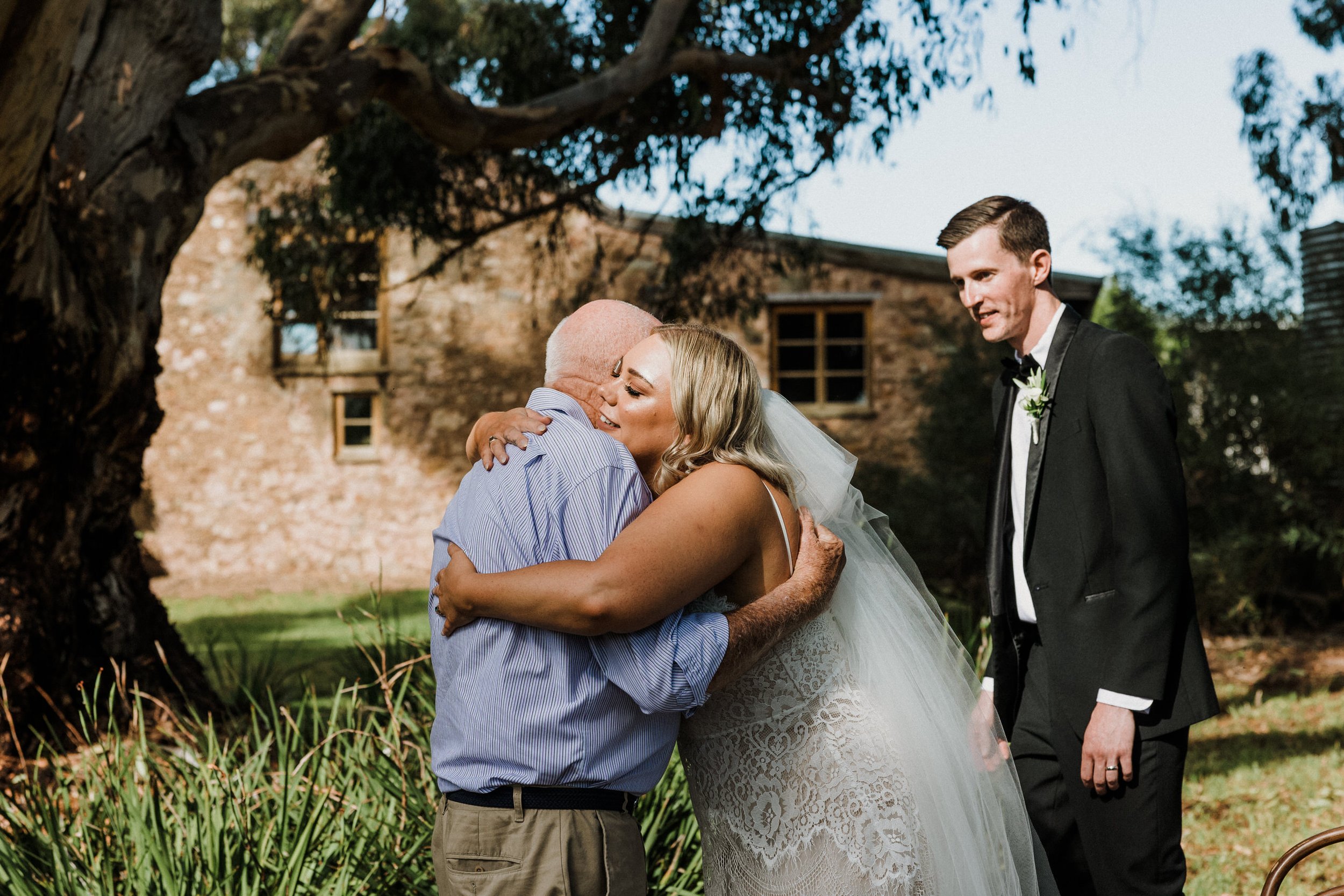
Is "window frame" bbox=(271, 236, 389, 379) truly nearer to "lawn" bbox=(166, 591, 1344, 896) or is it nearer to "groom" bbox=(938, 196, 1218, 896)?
"lawn" bbox=(166, 591, 1344, 896)

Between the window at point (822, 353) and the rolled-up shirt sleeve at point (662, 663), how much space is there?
13.4 m

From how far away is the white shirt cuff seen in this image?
2461 mm

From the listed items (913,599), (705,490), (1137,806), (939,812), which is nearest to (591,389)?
(705,490)

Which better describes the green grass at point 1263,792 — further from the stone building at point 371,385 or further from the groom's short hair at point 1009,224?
the stone building at point 371,385

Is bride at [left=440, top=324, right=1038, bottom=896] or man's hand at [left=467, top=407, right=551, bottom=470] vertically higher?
man's hand at [left=467, top=407, right=551, bottom=470]

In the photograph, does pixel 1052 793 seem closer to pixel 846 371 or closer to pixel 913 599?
pixel 913 599

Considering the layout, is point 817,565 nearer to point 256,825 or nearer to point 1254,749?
point 256,825

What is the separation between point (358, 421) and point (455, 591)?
47.1ft

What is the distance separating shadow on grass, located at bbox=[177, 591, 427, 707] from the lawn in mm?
27

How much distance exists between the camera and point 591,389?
7.50 feet

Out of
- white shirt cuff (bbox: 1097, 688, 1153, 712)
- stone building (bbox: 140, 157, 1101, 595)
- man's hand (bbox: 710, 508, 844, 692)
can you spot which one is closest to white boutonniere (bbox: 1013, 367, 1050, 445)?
white shirt cuff (bbox: 1097, 688, 1153, 712)

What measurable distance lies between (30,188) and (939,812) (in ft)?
12.9

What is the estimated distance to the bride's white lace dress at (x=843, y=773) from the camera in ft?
6.81

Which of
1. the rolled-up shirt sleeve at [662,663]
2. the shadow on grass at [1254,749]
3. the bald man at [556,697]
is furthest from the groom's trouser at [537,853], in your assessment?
the shadow on grass at [1254,749]
